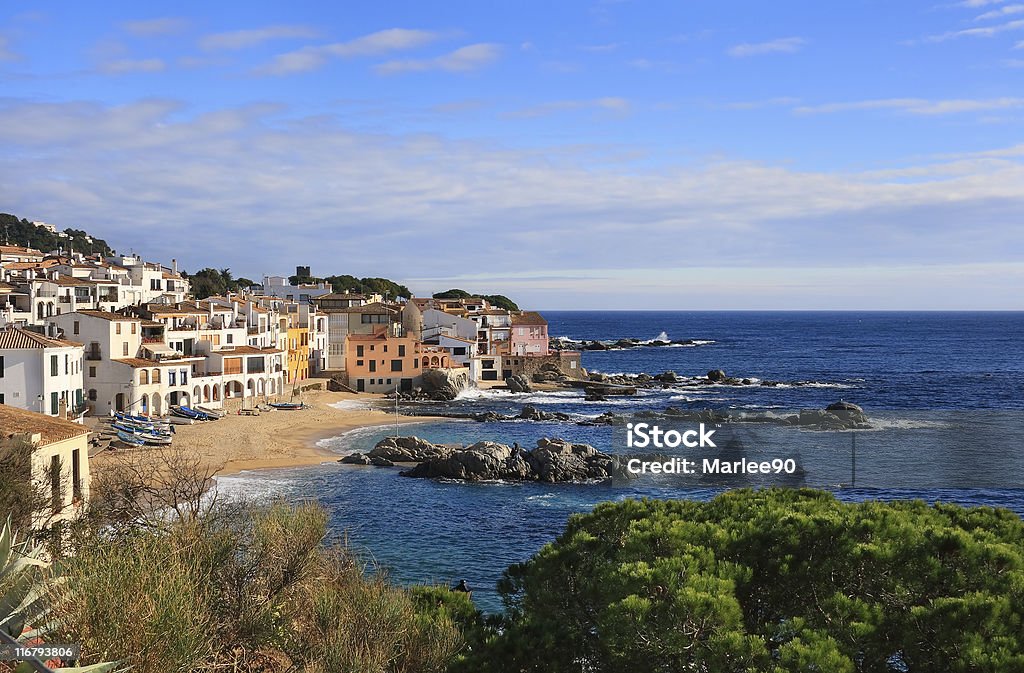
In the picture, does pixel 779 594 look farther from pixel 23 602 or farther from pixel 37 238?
pixel 37 238

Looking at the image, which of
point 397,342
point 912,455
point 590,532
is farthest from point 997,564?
point 397,342

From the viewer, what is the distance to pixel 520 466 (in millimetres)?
39562

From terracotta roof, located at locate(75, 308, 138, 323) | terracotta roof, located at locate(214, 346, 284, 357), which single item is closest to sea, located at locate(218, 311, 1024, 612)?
terracotta roof, located at locate(214, 346, 284, 357)

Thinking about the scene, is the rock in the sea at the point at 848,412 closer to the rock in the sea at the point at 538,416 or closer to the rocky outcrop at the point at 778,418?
the rocky outcrop at the point at 778,418

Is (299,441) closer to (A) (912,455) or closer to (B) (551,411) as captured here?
(B) (551,411)

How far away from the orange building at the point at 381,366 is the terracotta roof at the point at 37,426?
5144cm

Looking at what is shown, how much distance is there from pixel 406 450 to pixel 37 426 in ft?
81.3

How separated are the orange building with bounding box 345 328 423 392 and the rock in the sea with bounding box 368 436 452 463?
1122 inches

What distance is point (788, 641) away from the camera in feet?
31.6

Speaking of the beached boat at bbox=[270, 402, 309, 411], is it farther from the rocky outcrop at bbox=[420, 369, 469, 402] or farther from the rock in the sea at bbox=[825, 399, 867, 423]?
the rock in the sea at bbox=[825, 399, 867, 423]

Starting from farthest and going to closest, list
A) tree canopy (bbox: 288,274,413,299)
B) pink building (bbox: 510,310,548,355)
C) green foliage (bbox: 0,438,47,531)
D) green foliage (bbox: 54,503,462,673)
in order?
tree canopy (bbox: 288,274,413,299)
pink building (bbox: 510,310,548,355)
green foliage (bbox: 0,438,47,531)
green foliage (bbox: 54,503,462,673)

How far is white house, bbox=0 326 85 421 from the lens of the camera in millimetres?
41375

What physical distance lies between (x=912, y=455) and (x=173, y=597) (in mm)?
43392

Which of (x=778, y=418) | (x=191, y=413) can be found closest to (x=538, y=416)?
(x=778, y=418)
